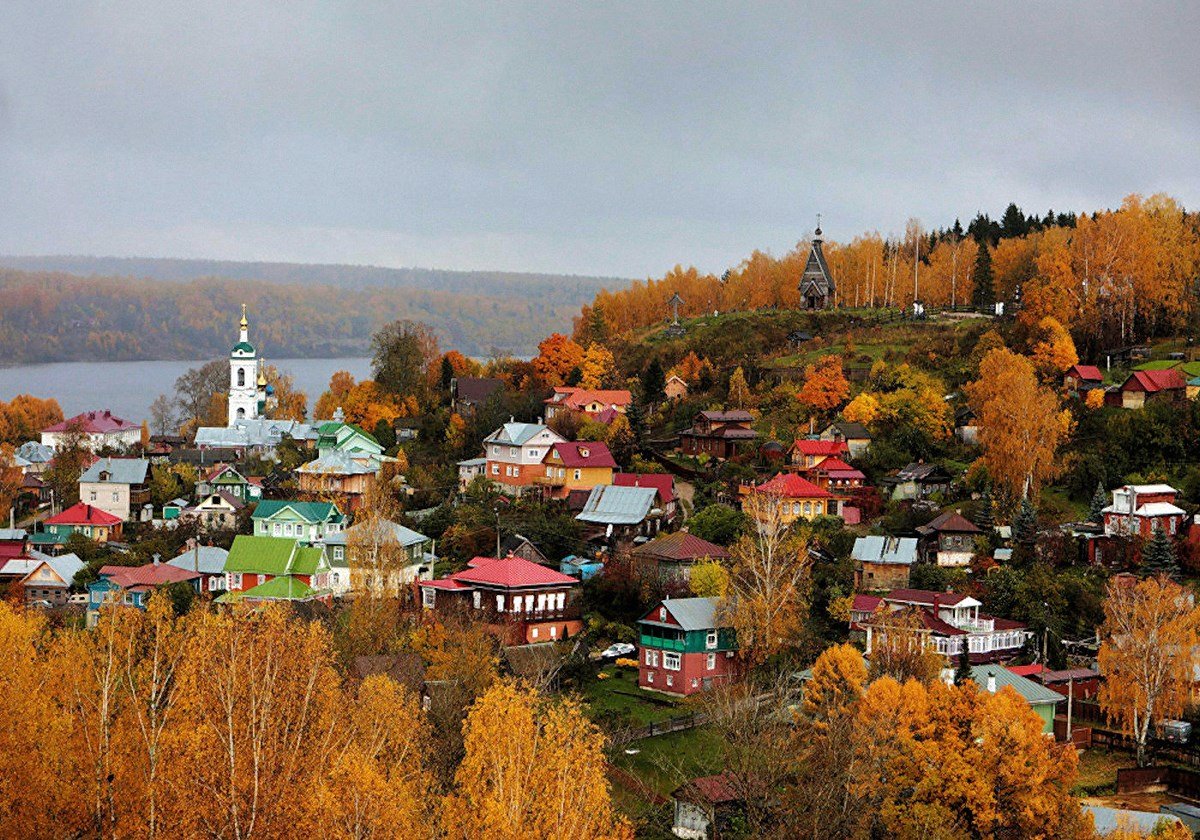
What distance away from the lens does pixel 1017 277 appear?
67375 millimetres

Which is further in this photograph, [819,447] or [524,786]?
[819,447]

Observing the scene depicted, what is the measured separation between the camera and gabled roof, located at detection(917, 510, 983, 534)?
3847cm

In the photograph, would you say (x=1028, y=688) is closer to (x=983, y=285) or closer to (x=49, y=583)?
(x=49, y=583)

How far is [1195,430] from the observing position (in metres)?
43.4

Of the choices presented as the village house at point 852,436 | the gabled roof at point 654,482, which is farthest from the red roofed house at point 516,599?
the village house at point 852,436

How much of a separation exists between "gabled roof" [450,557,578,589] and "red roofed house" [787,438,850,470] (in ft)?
34.7

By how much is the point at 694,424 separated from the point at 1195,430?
18.5 meters

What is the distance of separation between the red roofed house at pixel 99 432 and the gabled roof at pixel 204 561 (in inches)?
877

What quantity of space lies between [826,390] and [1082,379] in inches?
368

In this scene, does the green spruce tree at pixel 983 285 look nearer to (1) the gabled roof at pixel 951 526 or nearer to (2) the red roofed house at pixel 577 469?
(2) the red roofed house at pixel 577 469

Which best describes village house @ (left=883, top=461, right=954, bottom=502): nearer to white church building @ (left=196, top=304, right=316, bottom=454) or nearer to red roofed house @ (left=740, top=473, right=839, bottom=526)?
red roofed house @ (left=740, top=473, right=839, bottom=526)

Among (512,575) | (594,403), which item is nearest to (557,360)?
(594,403)

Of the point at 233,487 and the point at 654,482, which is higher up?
the point at 654,482

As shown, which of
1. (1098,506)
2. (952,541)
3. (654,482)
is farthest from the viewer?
(654,482)
